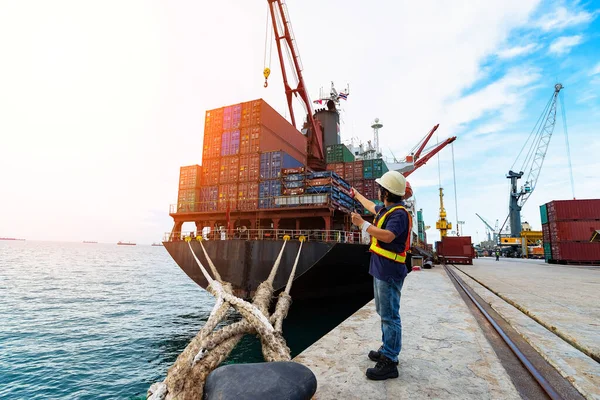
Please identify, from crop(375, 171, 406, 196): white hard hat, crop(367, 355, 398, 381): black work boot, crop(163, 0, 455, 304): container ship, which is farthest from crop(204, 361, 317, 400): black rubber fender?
crop(163, 0, 455, 304): container ship

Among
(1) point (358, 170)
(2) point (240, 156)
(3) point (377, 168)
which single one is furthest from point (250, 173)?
(3) point (377, 168)

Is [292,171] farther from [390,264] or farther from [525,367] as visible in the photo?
[525,367]

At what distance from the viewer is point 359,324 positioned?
442 cm

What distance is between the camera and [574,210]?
1204 inches

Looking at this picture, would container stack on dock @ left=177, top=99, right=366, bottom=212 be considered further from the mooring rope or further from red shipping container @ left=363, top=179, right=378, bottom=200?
the mooring rope

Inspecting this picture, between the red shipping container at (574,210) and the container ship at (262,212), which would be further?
the red shipping container at (574,210)

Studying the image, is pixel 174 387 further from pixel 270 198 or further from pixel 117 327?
pixel 270 198

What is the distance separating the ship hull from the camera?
1299 cm

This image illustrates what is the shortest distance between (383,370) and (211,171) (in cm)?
2331

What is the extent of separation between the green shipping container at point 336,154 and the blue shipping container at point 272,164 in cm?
1837

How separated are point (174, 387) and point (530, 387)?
131 inches

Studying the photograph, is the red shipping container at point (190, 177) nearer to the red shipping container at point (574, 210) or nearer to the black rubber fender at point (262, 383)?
the black rubber fender at point (262, 383)

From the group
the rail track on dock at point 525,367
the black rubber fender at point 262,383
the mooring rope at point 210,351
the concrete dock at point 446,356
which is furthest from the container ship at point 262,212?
the black rubber fender at point 262,383

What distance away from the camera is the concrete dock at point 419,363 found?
2297 millimetres
